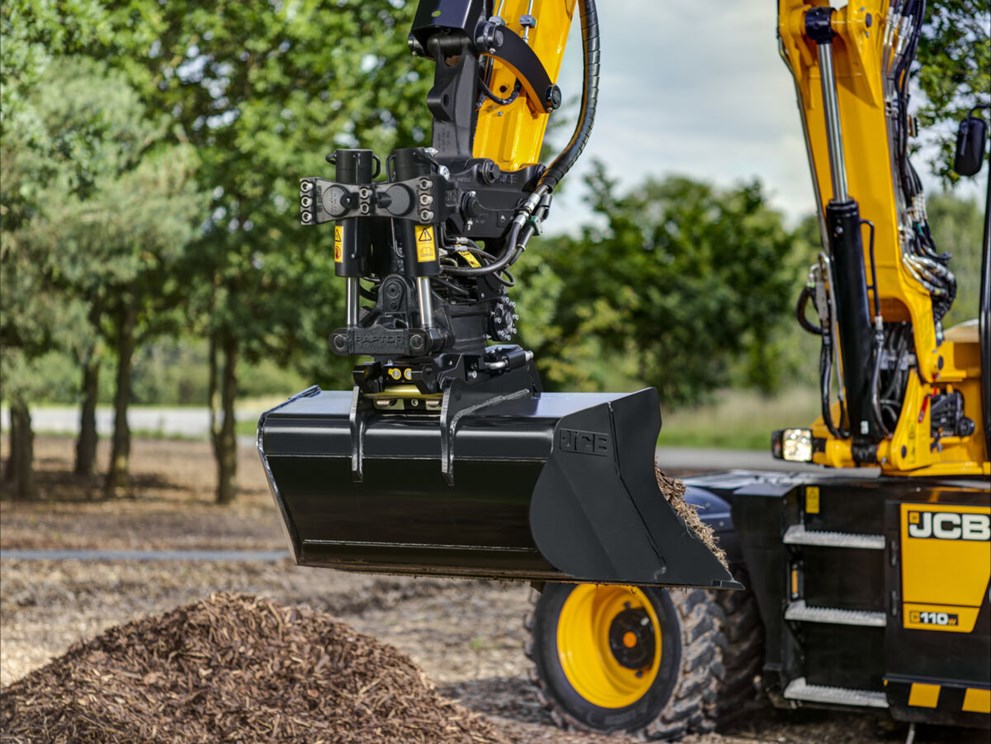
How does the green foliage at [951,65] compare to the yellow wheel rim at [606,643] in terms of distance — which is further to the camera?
the green foliage at [951,65]

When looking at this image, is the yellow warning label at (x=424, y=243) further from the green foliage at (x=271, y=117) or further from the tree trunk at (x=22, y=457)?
the green foliage at (x=271, y=117)

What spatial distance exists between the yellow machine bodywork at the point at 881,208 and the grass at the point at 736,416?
18.0 m

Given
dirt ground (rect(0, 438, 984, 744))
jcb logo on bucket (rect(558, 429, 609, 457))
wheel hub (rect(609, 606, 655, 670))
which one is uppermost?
jcb logo on bucket (rect(558, 429, 609, 457))

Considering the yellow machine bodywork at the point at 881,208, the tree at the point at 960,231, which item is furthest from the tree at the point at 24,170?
the tree at the point at 960,231

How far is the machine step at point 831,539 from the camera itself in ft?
19.6

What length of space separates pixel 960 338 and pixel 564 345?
40.6ft

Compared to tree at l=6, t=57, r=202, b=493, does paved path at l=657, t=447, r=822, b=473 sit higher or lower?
lower

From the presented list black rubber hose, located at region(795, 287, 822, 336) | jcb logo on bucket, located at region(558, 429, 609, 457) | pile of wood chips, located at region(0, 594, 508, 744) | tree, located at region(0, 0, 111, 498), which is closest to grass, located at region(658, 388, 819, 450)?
tree, located at region(0, 0, 111, 498)

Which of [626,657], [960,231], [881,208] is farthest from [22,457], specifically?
[960,231]

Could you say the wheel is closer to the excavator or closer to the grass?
the excavator

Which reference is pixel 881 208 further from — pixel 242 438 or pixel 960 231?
pixel 242 438

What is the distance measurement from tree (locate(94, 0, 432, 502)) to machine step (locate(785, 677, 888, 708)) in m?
8.02

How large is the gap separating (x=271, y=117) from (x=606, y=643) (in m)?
8.22

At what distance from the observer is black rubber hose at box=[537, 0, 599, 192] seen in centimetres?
454
